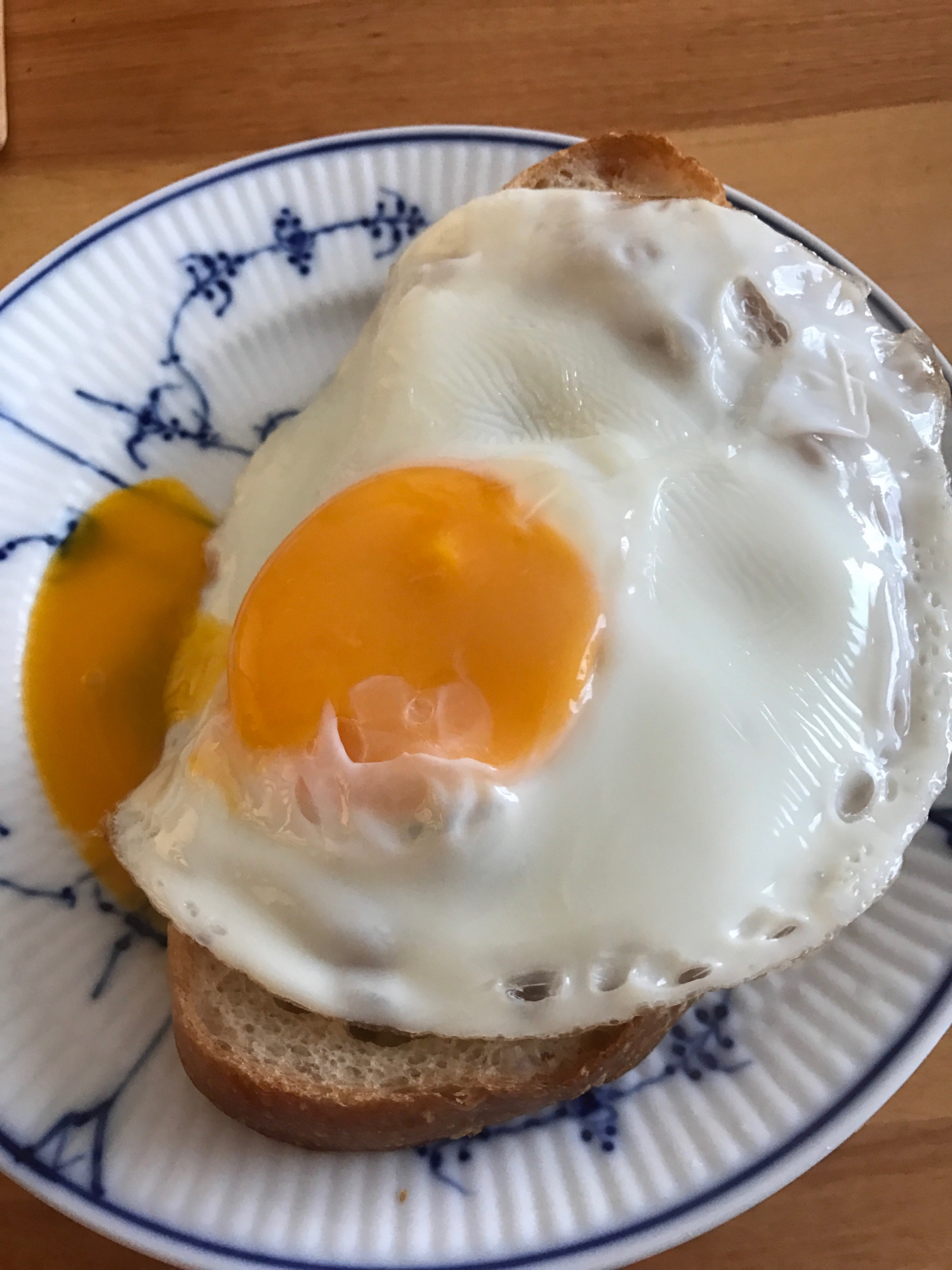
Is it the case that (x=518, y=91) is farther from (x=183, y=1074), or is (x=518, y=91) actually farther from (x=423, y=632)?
(x=183, y=1074)

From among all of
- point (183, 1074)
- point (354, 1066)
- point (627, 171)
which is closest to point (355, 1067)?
point (354, 1066)

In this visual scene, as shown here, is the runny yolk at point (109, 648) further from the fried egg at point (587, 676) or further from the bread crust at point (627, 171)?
the bread crust at point (627, 171)

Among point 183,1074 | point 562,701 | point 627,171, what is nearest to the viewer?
point 562,701

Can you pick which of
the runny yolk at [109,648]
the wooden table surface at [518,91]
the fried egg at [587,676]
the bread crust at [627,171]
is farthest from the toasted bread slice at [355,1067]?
the wooden table surface at [518,91]

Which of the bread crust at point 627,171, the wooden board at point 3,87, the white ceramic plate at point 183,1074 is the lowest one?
the white ceramic plate at point 183,1074

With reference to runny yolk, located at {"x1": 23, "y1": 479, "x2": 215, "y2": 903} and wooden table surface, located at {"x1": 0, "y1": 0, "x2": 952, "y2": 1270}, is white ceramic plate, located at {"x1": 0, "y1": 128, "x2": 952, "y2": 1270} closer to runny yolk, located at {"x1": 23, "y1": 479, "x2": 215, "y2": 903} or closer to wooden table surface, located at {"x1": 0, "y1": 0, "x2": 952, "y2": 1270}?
runny yolk, located at {"x1": 23, "y1": 479, "x2": 215, "y2": 903}

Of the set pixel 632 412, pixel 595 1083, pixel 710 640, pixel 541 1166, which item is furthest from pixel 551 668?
pixel 541 1166
